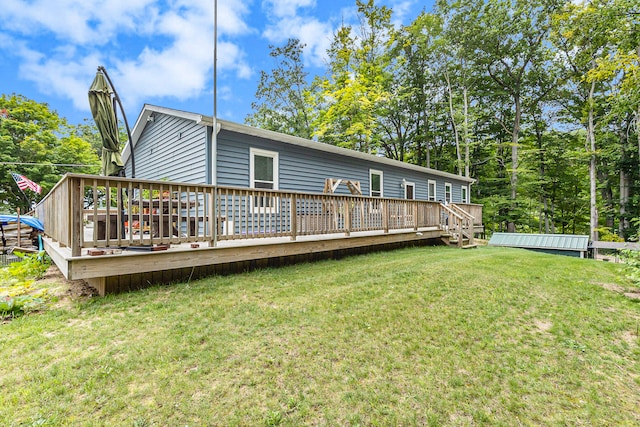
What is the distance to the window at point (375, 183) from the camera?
36.5 ft

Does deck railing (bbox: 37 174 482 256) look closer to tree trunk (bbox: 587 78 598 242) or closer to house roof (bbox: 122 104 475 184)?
house roof (bbox: 122 104 475 184)

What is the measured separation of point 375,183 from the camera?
11.5 meters

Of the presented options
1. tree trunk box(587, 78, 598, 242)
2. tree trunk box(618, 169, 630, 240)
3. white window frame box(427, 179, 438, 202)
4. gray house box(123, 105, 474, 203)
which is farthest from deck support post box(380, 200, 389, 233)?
tree trunk box(618, 169, 630, 240)

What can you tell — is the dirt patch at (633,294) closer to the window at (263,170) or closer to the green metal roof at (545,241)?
the window at (263,170)

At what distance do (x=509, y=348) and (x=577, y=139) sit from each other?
2143 cm

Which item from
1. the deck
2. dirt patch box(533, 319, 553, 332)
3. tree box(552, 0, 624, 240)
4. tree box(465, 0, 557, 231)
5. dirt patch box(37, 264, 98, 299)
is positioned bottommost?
dirt patch box(533, 319, 553, 332)

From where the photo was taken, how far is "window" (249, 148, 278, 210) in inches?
289

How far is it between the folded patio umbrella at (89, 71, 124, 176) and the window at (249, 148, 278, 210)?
9.57ft

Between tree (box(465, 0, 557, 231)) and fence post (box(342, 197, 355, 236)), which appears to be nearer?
fence post (box(342, 197, 355, 236))

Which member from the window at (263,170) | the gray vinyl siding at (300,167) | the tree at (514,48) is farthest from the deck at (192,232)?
the tree at (514,48)

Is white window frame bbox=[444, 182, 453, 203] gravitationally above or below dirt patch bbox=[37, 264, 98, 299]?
above

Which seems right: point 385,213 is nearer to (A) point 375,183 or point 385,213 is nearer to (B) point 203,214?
(A) point 375,183

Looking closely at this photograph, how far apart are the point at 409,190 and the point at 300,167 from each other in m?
6.68

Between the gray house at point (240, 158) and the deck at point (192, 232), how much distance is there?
105 cm
